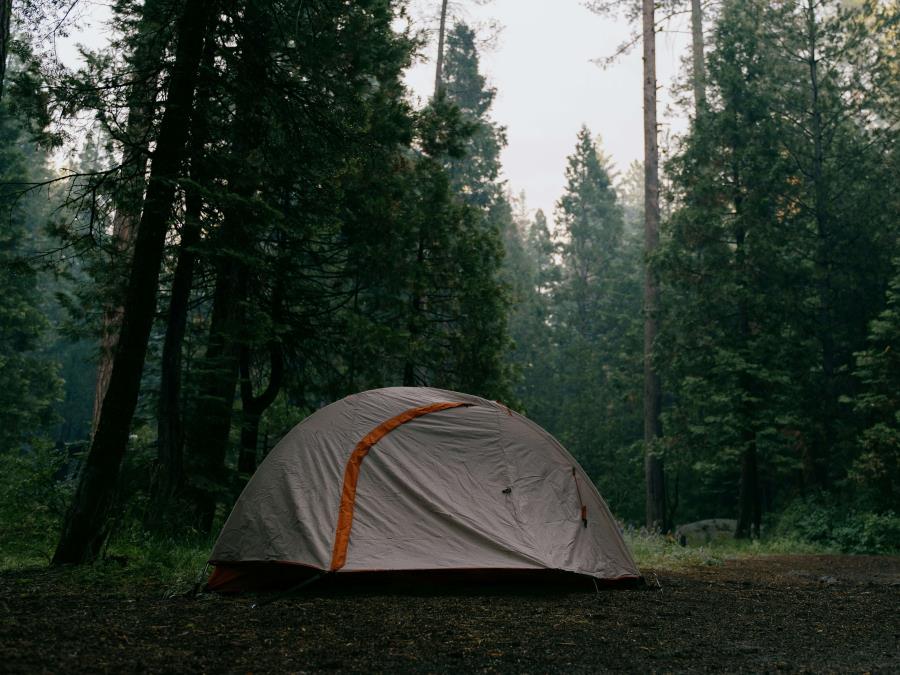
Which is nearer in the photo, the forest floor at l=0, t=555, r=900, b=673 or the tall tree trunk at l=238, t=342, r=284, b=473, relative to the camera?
the forest floor at l=0, t=555, r=900, b=673

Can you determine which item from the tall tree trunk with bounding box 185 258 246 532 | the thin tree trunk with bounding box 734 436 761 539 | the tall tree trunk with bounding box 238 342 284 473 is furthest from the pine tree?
the thin tree trunk with bounding box 734 436 761 539

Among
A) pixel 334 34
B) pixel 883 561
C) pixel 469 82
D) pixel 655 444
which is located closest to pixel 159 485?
pixel 334 34

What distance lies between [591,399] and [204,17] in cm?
2920

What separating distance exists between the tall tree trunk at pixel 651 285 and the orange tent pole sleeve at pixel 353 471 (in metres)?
13.5

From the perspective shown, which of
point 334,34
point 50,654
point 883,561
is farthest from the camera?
point 883,561

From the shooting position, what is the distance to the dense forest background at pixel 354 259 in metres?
7.51

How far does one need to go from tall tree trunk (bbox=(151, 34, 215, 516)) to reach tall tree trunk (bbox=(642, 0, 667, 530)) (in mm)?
13481

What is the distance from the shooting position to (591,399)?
34625 millimetres

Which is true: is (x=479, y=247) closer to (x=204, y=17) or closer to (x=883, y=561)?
(x=204, y=17)

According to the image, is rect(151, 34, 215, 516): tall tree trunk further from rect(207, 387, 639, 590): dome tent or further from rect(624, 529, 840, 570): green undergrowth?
rect(624, 529, 840, 570): green undergrowth

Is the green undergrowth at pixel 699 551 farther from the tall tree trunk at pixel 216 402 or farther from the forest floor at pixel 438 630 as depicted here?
the tall tree trunk at pixel 216 402

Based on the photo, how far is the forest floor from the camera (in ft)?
12.8

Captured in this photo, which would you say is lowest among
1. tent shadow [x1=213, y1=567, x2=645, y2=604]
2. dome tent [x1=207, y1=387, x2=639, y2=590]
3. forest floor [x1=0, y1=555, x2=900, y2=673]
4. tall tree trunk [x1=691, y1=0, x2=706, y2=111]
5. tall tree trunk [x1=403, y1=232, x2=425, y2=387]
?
forest floor [x1=0, y1=555, x2=900, y2=673]

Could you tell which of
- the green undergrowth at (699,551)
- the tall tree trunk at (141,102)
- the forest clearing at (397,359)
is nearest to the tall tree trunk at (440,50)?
the forest clearing at (397,359)
